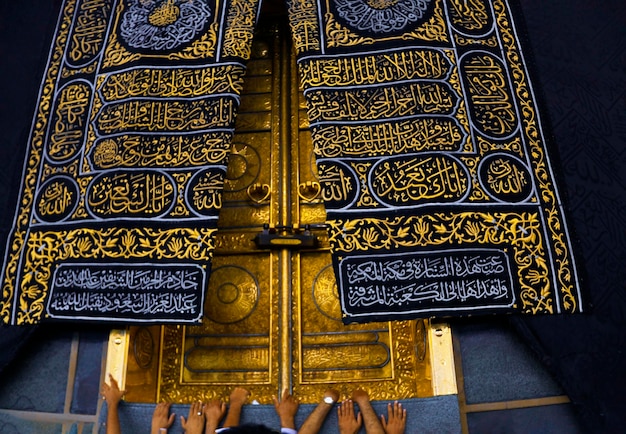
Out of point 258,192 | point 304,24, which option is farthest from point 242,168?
point 304,24

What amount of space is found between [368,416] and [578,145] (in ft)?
5.73

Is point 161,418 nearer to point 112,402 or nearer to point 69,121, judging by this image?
point 112,402

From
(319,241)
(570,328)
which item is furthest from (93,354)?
(570,328)

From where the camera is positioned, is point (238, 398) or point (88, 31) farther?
point (88, 31)

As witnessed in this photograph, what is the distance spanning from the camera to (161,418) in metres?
2.51

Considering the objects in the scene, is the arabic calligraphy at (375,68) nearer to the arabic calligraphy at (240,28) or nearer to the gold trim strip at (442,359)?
the arabic calligraphy at (240,28)

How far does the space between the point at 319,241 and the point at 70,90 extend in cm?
170

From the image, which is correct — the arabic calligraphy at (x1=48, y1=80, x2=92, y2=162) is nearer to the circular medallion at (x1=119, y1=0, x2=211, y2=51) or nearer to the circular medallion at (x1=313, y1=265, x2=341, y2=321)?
the circular medallion at (x1=119, y1=0, x2=211, y2=51)

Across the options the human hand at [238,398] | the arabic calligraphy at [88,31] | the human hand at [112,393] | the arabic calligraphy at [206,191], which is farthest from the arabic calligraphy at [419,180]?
the arabic calligraphy at [88,31]

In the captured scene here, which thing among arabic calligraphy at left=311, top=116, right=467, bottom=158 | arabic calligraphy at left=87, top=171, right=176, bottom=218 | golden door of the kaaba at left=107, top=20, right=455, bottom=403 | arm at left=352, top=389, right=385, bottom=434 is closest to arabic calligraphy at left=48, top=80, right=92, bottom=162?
arabic calligraphy at left=87, top=171, right=176, bottom=218

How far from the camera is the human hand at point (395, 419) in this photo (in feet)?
7.89

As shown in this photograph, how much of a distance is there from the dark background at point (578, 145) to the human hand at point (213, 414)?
1.01 metres

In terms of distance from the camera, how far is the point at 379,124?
115 inches

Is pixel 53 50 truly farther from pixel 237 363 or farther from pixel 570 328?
pixel 570 328
